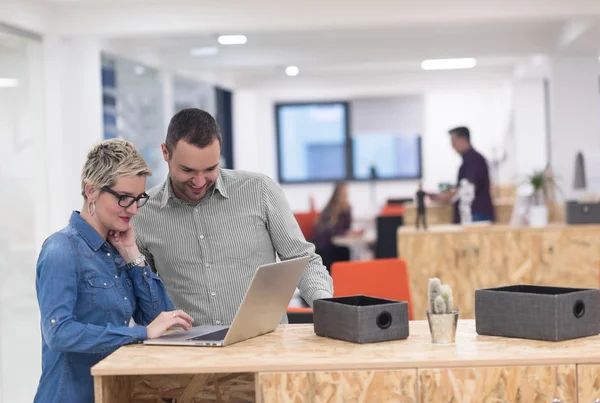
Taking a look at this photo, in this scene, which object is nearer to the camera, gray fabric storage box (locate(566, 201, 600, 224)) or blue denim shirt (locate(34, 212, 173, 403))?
blue denim shirt (locate(34, 212, 173, 403))

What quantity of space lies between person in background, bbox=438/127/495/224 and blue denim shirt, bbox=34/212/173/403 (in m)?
6.26

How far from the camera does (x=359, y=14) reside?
728 centimetres

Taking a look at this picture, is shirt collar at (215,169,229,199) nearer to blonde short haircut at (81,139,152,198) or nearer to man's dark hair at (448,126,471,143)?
A: blonde short haircut at (81,139,152,198)

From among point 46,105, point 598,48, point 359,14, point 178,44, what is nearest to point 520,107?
point 598,48

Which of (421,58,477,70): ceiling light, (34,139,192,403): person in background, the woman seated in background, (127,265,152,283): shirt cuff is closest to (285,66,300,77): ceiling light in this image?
(421,58,477,70): ceiling light

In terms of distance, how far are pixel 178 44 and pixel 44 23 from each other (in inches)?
108

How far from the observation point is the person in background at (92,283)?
2.63m

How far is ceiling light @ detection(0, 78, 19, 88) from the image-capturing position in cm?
629

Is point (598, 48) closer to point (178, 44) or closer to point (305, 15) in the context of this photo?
point (305, 15)

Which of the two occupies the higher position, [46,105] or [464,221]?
[46,105]

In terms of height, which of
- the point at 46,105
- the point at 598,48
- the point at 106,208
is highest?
the point at 598,48

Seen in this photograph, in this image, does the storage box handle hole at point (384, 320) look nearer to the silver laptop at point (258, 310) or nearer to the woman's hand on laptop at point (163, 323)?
the silver laptop at point (258, 310)

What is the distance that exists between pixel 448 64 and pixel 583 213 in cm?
562

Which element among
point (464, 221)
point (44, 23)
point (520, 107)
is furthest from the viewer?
point (520, 107)
